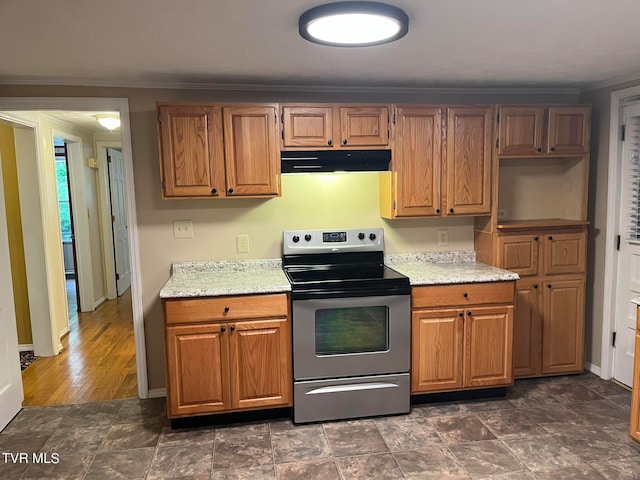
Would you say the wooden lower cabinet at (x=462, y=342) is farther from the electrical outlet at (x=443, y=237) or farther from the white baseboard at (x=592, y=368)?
the white baseboard at (x=592, y=368)

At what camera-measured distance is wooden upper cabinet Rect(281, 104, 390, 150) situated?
3039mm

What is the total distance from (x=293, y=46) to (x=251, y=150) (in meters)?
0.82

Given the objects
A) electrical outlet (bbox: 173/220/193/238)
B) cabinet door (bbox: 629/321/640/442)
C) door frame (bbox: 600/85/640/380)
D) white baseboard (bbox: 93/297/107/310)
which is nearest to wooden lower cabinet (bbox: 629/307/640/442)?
cabinet door (bbox: 629/321/640/442)

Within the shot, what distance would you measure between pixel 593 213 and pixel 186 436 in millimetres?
3259

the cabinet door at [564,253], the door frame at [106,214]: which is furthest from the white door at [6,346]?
the cabinet door at [564,253]

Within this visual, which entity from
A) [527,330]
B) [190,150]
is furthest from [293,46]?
[527,330]

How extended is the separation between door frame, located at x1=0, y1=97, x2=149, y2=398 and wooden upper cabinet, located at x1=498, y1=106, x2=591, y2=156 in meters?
2.54

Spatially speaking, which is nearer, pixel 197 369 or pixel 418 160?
pixel 197 369

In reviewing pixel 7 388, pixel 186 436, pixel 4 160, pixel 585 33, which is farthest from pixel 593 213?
pixel 4 160

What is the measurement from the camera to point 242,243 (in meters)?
3.37

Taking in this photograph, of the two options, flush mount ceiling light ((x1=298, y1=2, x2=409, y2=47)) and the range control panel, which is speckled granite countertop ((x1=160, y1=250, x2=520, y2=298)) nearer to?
the range control panel

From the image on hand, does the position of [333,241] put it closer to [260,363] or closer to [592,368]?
[260,363]

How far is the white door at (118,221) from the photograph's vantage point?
6.43 metres

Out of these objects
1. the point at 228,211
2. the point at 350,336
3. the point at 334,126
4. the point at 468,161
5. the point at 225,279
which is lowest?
the point at 350,336
